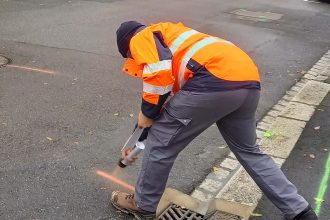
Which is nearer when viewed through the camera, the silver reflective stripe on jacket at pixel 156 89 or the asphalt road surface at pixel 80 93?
the silver reflective stripe on jacket at pixel 156 89

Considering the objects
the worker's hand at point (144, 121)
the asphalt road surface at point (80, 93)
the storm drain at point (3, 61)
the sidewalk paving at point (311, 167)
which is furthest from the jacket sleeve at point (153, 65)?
the storm drain at point (3, 61)

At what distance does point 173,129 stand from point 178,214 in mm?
877

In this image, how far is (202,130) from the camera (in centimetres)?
328

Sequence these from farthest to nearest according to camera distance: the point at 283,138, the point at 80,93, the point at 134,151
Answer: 1. the point at 80,93
2. the point at 283,138
3. the point at 134,151

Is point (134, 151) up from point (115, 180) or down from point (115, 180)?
up

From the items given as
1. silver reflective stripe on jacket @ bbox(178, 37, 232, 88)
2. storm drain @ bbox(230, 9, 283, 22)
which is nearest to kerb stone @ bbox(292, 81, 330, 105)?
silver reflective stripe on jacket @ bbox(178, 37, 232, 88)

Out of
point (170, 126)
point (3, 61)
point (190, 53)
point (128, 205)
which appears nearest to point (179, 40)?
point (190, 53)

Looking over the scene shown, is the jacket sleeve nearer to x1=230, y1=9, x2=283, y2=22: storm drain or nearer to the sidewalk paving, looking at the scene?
the sidewalk paving

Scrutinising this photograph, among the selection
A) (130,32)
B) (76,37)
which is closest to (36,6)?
(76,37)

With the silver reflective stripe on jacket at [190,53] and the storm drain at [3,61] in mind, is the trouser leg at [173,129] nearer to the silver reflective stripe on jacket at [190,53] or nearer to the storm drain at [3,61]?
the silver reflective stripe on jacket at [190,53]

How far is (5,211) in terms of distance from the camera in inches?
141

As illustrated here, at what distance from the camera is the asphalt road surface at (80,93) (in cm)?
396

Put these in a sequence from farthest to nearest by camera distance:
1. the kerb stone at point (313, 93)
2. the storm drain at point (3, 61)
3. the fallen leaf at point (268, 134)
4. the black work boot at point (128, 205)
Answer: the storm drain at point (3, 61) < the kerb stone at point (313, 93) < the fallen leaf at point (268, 134) < the black work boot at point (128, 205)

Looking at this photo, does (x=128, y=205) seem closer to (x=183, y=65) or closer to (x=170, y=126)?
(x=170, y=126)
